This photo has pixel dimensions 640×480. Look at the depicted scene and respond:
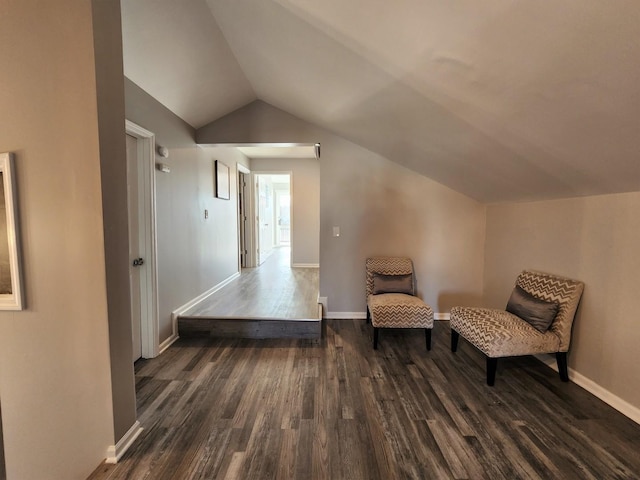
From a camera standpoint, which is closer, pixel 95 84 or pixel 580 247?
pixel 95 84

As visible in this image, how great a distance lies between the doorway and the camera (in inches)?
248

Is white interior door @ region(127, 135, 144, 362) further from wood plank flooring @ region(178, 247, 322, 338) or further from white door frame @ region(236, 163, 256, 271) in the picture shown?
white door frame @ region(236, 163, 256, 271)

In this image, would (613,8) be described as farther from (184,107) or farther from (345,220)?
(184,107)

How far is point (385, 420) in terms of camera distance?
67.9 inches

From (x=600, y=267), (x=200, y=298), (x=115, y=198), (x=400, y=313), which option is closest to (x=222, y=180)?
(x=200, y=298)

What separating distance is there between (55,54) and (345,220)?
2.67 m

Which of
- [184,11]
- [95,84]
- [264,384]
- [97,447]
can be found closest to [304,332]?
[264,384]

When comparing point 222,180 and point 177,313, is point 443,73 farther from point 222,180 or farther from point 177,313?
point 222,180

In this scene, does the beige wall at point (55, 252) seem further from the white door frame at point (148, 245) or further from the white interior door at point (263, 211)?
the white interior door at point (263, 211)

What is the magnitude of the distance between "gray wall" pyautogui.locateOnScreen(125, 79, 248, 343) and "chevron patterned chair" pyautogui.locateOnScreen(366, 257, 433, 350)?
2045 mm

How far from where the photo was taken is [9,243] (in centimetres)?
133

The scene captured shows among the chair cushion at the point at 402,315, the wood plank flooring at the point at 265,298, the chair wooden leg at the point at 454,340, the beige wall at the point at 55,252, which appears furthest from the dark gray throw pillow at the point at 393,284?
the beige wall at the point at 55,252

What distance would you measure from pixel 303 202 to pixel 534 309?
15.1 feet

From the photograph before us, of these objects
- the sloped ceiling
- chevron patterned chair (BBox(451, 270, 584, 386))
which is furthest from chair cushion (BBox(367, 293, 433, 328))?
the sloped ceiling
